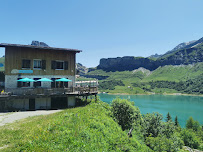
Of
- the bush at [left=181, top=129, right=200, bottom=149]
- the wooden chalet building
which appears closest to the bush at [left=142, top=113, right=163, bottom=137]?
the wooden chalet building

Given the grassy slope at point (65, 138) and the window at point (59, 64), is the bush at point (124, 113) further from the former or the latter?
the window at point (59, 64)

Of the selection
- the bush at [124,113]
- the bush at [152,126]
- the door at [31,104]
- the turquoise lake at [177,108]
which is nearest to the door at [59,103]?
the door at [31,104]

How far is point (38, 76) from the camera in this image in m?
24.7

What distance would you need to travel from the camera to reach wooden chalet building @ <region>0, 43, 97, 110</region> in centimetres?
2173

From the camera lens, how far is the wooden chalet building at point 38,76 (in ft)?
71.3

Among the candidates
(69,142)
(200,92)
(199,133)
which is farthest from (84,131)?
(200,92)

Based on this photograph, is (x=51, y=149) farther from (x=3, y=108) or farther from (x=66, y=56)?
(x=66, y=56)

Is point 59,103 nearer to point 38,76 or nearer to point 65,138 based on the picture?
point 38,76

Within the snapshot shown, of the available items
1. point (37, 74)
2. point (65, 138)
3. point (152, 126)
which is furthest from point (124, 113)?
point (37, 74)

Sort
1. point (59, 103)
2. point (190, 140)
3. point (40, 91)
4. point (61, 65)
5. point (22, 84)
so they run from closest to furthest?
point (40, 91) < point (22, 84) < point (59, 103) < point (61, 65) < point (190, 140)

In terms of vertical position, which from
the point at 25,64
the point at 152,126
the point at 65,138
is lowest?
the point at 152,126

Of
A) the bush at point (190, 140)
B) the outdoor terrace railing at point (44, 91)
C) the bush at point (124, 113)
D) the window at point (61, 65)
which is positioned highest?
the window at point (61, 65)

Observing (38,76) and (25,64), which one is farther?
(38,76)

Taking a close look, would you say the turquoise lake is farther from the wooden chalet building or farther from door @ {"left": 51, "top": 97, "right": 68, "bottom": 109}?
the wooden chalet building
